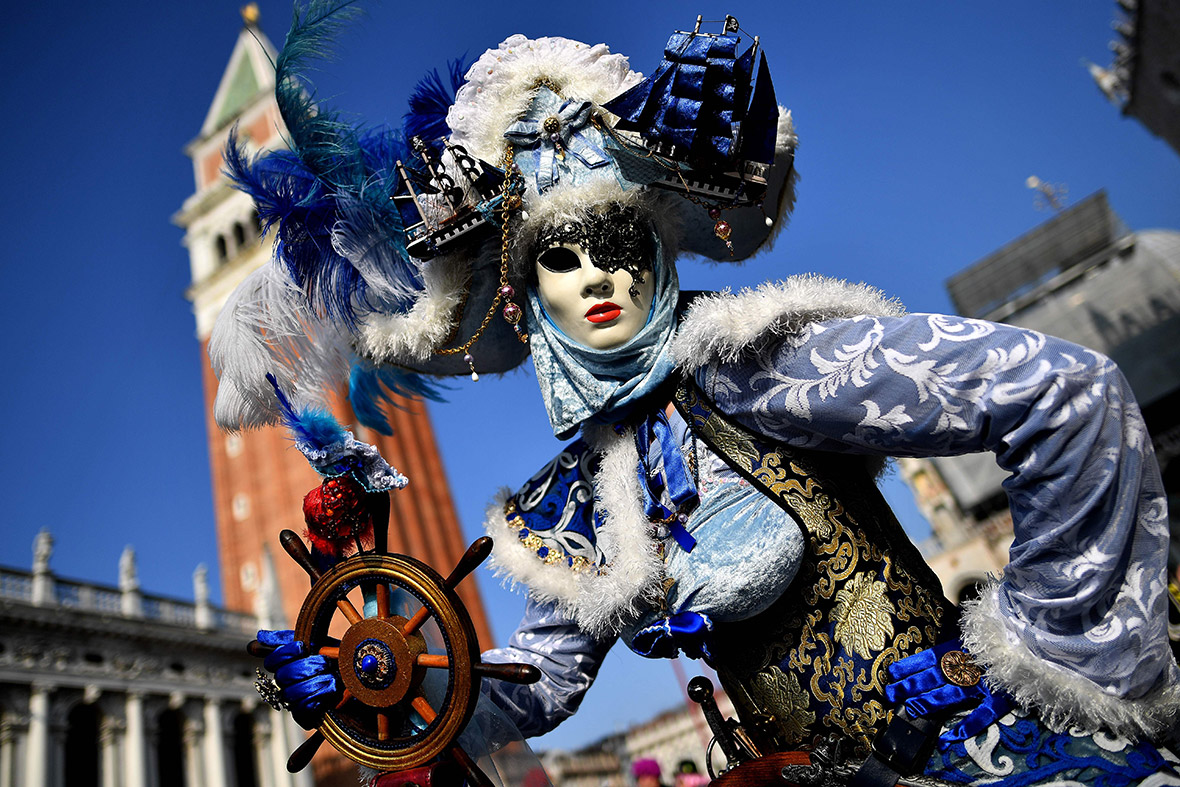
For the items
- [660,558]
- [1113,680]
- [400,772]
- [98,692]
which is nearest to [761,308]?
[660,558]

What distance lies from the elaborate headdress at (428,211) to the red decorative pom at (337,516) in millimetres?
294

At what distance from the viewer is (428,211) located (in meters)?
1.73

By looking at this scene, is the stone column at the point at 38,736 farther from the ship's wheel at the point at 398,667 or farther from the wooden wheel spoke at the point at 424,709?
the wooden wheel spoke at the point at 424,709

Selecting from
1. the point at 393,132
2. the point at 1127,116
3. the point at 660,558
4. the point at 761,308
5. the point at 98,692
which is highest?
the point at 1127,116

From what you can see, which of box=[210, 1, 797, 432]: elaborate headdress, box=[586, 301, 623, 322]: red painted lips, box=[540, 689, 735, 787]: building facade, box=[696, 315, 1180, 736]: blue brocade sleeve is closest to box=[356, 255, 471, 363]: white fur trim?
box=[210, 1, 797, 432]: elaborate headdress

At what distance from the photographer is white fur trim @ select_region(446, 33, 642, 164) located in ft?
5.92

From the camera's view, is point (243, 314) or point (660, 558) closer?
point (660, 558)

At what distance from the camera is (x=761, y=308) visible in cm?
142

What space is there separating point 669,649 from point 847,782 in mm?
358

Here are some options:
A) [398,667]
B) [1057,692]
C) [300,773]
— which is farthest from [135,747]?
[1057,692]

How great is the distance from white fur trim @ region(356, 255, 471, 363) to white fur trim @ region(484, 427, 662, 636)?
39cm

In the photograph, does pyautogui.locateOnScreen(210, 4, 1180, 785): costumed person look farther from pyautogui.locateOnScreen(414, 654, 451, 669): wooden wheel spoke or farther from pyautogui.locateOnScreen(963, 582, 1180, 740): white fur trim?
pyautogui.locateOnScreen(414, 654, 451, 669): wooden wheel spoke

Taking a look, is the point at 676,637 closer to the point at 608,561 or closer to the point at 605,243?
the point at 608,561

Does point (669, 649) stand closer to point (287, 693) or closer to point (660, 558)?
point (660, 558)
